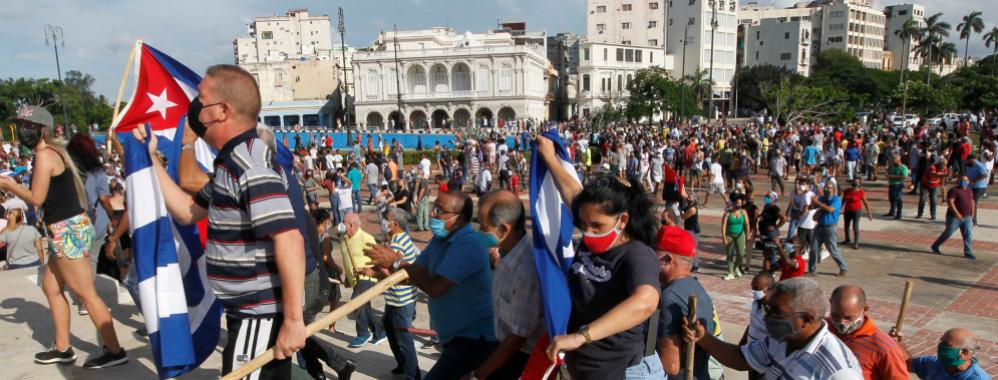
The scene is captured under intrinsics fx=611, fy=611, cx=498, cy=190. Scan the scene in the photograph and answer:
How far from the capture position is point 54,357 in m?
4.42

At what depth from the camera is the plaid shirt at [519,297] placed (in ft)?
9.25

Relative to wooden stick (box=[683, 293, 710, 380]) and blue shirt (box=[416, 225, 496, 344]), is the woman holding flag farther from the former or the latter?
wooden stick (box=[683, 293, 710, 380])

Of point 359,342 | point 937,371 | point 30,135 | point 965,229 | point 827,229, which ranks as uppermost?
point 30,135


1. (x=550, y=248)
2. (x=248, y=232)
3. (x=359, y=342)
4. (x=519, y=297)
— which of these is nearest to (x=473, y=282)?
(x=519, y=297)

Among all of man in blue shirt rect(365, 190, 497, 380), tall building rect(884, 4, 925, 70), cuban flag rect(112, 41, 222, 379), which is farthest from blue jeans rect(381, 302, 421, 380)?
tall building rect(884, 4, 925, 70)

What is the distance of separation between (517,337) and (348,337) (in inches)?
140

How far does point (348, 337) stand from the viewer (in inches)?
235

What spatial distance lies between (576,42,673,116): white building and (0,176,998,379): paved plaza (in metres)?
63.7

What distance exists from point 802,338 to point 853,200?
9.24 metres

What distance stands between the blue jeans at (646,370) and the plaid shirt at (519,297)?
45 centimetres

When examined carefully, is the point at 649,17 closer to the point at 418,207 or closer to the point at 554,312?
the point at 418,207

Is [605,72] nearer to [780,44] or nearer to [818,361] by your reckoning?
[780,44]

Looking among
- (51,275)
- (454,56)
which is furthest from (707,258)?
(454,56)

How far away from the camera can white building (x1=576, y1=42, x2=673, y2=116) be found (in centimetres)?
7544
